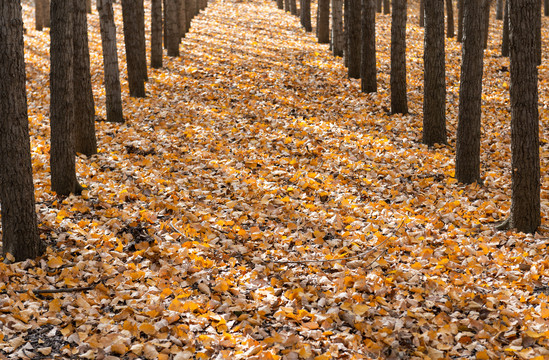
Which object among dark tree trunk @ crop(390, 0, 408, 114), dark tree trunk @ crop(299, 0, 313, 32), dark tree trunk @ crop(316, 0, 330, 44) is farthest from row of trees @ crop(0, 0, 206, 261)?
dark tree trunk @ crop(299, 0, 313, 32)

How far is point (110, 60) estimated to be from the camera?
33.8 ft

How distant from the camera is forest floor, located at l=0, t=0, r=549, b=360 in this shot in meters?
4.25

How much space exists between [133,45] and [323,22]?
10.2 meters

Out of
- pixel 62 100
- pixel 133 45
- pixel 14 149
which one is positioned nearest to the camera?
pixel 14 149

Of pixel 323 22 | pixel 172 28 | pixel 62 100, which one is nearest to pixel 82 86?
pixel 62 100

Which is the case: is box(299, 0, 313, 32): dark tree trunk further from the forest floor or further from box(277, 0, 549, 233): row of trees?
the forest floor

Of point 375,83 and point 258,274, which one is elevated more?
point 375,83

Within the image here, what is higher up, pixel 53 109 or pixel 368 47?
pixel 368 47

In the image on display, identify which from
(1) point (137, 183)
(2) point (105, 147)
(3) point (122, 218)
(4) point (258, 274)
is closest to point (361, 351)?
(4) point (258, 274)

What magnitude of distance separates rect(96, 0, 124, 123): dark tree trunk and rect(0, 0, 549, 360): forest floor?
1.19ft

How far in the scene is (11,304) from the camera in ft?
14.5

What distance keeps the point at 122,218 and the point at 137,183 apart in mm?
1406

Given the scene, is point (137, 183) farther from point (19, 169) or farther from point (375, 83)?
point (375, 83)

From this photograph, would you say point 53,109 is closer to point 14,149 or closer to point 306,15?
point 14,149
